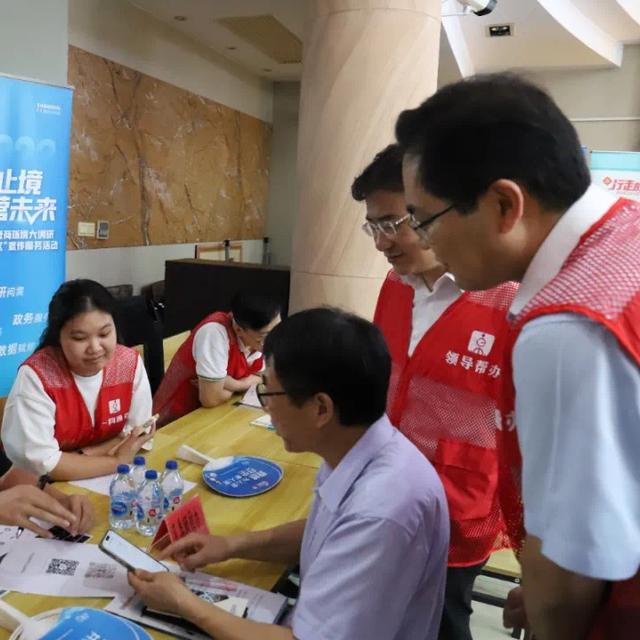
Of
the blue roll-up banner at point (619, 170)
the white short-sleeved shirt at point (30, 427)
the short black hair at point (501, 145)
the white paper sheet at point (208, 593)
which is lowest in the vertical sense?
the white paper sheet at point (208, 593)

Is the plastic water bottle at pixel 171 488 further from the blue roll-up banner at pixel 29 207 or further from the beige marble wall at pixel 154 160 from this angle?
the beige marble wall at pixel 154 160

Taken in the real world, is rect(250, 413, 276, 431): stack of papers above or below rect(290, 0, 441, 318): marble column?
below

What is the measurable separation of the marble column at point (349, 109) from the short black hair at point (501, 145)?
2.46 metres

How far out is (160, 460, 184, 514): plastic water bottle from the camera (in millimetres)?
1430

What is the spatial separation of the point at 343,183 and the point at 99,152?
8.15 feet

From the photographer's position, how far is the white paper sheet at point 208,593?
103 centimetres

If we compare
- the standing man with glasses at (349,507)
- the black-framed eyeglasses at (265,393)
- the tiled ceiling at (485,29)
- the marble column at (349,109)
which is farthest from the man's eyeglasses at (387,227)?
the tiled ceiling at (485,29)

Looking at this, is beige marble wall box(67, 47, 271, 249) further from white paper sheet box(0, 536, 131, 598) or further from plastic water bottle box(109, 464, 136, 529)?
white paper sheet box(0, 536, 131, 598)

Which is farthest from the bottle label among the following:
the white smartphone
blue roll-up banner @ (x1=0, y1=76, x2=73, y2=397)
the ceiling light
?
the ceiling light

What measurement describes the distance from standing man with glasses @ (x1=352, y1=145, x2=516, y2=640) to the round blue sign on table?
44 centimetres

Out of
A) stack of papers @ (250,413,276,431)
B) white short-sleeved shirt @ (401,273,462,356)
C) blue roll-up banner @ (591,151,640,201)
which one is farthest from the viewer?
blue roll-up banner @ (591,151,640,201)

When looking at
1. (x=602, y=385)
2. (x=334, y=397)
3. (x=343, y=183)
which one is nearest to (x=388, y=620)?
(x=334, y=397)

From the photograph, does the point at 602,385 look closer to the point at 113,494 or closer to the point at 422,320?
the point at 422,320

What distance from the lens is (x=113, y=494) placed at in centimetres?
137
